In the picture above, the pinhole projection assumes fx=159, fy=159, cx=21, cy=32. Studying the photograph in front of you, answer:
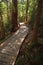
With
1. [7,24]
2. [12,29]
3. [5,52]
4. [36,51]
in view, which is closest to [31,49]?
[36,51]

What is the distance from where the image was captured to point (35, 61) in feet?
21.8

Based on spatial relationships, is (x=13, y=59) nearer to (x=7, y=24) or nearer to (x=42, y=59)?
(x=42, y=59)

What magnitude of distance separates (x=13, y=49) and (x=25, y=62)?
8.15 feet

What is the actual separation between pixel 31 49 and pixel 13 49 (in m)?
1.85

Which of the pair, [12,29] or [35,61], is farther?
[12,29]

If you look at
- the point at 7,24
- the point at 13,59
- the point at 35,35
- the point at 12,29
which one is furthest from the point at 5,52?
the point at 7,24

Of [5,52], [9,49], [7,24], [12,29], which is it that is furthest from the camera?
[7,24]

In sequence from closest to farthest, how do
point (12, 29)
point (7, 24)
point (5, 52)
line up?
point (5, 52) → point (12, 29) → point (7, 24)

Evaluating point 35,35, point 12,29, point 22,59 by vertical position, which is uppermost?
point 35,35

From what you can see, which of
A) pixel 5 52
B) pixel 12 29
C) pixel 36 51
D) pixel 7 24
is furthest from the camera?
pixel 7 24

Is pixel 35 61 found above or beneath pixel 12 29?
above

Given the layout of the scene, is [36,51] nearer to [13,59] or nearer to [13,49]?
[13,59]

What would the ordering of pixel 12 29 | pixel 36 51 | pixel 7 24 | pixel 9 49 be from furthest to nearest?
pixel 7 24 < pixel 12 29 < pixel 9 49 < pixel 36 51

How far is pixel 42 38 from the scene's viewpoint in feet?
29.8
